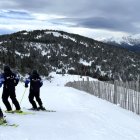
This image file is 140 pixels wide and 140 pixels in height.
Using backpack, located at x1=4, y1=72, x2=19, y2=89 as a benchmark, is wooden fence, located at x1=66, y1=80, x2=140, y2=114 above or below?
below

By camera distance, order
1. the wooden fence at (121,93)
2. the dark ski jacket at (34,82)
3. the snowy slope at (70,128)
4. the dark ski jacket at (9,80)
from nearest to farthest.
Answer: the snowy slope at (70,128) < the dark ski jacket at (9,80) < the dark ski jacket at (34,82) < the wooden fence at (121,93)

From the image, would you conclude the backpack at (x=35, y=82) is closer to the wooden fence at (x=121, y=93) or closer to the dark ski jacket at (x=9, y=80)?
the dark ski jacket at (x=9, y=80)

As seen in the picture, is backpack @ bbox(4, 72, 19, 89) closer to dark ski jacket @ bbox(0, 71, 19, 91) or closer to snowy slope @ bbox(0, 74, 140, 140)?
dark ski jacket @ bbox(0, 71, 19, 91)

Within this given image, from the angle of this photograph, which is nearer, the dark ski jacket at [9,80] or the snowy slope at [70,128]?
the snowy slope at [70,128]

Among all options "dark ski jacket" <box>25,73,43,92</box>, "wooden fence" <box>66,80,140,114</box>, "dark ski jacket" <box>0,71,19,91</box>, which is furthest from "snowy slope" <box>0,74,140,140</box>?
"wooden fence" <box>66,80,140,114</box>

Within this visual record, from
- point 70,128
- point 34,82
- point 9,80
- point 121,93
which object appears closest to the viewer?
point 70,128

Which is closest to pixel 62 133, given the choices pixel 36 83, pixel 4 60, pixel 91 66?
pixel 36 83

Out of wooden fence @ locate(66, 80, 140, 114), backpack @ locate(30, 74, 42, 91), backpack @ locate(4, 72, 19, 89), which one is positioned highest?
backpack @ locate(4, 72, 19, 89)

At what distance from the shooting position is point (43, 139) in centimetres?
968

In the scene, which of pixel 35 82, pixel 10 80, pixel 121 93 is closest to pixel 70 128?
pixel 10 80

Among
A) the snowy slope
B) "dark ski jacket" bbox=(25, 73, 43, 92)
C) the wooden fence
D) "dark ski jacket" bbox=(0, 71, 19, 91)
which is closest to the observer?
the snowy slope

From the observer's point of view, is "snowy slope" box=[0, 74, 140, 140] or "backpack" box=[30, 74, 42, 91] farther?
"backpack" box=[30, 74, 42, 91]

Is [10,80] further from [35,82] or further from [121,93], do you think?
[121,93]

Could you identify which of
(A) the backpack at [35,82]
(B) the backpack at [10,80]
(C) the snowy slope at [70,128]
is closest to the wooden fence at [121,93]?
(C) the snowy slope at [70,128]
